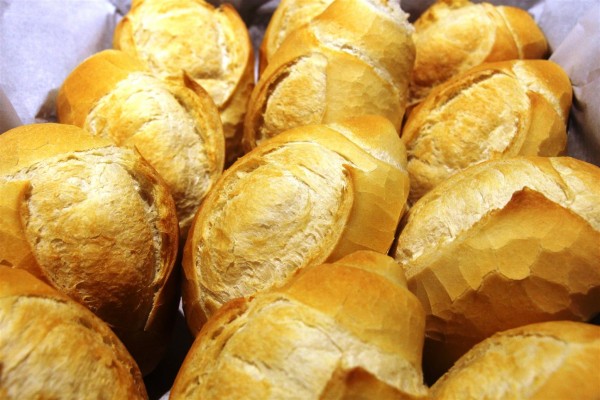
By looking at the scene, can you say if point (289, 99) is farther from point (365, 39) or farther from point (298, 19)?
point (298, 19)

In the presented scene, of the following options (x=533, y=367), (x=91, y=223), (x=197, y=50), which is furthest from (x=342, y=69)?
(x=533, y=367)

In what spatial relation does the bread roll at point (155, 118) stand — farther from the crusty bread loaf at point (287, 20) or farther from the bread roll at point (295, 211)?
the crusty bread loaf at point (287, 20)

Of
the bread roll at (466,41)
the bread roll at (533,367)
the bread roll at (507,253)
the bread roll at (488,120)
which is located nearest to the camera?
the bread roll at (533,367)

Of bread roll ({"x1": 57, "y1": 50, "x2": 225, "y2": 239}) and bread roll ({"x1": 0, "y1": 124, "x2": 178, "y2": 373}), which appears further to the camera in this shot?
bread roll ({"x1": 57, "y1": 50, "x2": 225, "y2": 239})

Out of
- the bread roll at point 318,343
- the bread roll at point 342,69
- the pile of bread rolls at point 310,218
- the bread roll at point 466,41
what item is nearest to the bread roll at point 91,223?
the pile of bread rolls at point 310,218

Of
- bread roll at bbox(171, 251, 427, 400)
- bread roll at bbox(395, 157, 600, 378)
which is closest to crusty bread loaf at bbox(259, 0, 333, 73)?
bread roll at bbox(395, 157, 600, 378)

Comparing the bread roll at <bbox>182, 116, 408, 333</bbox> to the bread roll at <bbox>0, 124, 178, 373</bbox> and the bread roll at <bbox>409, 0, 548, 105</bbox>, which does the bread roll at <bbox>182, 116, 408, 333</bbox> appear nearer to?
the bread roll at <bbox>0, 124, 178, 373</bbox>
